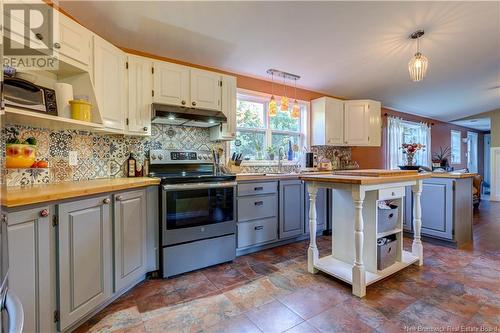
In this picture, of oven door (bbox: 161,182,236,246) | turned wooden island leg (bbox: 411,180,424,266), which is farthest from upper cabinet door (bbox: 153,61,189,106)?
turned wooden island leg (bbox: 411,180,424,266)

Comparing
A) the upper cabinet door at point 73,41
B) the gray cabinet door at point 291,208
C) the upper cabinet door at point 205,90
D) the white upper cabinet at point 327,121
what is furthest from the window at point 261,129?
the upper cabinet door at point 73,41

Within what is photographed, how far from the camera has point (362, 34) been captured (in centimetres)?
270

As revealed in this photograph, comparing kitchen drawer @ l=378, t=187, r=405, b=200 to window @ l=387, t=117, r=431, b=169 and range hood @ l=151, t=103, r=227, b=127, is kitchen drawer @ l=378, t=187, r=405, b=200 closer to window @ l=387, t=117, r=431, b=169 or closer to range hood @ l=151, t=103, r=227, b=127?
range hood @ l=151, t=103, r=227, b=127

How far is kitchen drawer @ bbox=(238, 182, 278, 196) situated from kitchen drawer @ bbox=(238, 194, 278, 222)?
0.20 feet

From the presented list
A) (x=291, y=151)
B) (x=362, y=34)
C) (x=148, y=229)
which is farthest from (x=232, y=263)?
(x=362, y=34)

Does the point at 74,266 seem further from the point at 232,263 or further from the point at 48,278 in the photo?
the point at 232,263

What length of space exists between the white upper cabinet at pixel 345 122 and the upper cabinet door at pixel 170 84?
2329 mm

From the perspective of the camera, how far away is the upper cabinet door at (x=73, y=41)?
1.76 m

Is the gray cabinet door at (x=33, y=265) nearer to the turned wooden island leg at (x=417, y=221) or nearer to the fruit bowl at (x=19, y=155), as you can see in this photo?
the fruit bowl at (x=19, y=155)

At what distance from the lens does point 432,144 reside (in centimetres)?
662

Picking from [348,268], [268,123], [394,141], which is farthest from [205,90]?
[394,141]

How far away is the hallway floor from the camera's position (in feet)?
5.20

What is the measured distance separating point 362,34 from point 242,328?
10.2 feet

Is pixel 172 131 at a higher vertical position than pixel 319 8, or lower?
lower
